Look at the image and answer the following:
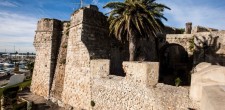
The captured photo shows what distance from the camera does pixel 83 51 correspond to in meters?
14.8

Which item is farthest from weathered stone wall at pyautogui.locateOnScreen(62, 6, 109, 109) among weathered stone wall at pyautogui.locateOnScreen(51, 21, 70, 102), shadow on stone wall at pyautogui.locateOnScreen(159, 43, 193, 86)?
shadow on stone wall at pyautogui.locateOnScreen(159, 43, 193, 86)

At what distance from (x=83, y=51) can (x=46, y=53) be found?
647 centimetres

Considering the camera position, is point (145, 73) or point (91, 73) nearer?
point (145, 73)

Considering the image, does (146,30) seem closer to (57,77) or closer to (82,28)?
Answer: (82,28)

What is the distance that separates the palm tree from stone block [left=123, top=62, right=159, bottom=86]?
3.01m

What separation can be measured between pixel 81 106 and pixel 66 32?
24.2ft

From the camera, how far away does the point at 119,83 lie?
1258cm

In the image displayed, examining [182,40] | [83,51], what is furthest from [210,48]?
[83,51]

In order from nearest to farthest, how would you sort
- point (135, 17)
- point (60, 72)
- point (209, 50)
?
1. point (135, 17)
2. point (209, 50)
3. point (60, 72)

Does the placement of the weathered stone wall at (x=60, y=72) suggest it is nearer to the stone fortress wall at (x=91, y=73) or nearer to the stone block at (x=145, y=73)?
the stone fortress wall at (x=91, y=73)

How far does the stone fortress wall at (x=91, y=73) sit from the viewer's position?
1081 centimetres

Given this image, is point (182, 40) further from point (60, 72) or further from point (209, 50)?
point (60, 72)

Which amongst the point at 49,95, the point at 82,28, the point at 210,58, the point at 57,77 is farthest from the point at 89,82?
the point at 210,58

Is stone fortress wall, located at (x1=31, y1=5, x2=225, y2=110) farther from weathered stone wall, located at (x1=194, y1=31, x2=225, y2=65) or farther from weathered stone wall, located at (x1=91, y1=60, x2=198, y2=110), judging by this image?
weathered stone wall, located at (x1=194, y1=31, x2=225, y2=65)
